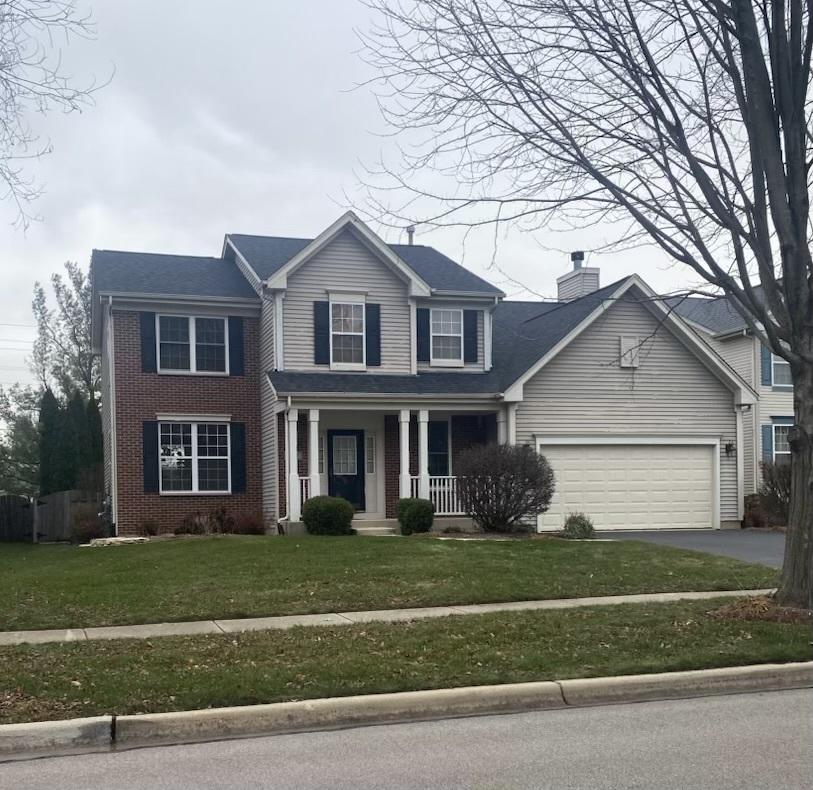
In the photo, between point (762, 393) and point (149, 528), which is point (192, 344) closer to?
point (149, 528)

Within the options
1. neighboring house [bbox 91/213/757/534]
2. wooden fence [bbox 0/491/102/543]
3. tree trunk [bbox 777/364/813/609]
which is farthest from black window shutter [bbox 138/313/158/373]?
tree trunk [bbox 777/364/813/609]

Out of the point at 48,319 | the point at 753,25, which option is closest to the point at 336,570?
the point at 753,25

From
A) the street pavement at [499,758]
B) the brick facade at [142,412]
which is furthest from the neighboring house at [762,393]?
the street pavement at [499,758]

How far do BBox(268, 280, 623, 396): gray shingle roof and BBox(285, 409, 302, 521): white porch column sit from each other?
656mm

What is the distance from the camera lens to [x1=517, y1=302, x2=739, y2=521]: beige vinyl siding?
22109 millimetres

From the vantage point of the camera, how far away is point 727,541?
63.0ft

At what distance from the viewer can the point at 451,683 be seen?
7.33 meters

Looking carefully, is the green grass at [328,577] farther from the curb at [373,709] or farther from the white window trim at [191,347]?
the white window trim at [191,347]

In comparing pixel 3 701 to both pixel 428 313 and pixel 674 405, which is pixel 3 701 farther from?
pixel 674 405

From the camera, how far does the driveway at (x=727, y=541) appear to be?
16188 mm

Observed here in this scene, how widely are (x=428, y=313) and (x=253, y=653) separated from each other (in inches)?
605

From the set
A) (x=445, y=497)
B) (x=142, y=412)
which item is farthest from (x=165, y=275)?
(x=445, y=497)

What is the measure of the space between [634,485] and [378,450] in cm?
612

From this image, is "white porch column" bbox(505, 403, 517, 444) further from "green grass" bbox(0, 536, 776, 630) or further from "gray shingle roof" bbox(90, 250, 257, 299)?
"gray shingle roof" bbox(90, 250, 257, 299)
